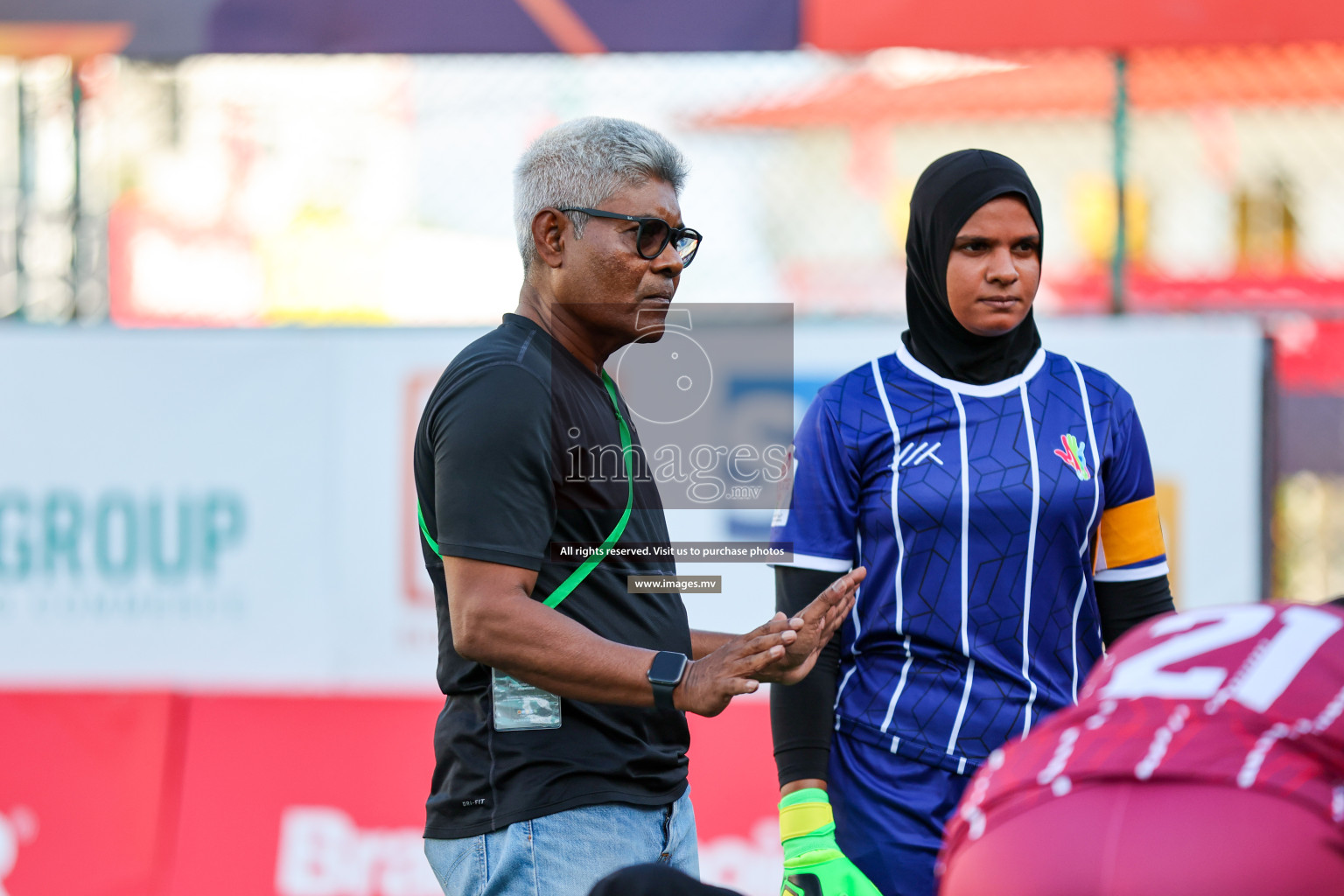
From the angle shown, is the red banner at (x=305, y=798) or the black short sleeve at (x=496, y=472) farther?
the red banner at (x=305, y=798)

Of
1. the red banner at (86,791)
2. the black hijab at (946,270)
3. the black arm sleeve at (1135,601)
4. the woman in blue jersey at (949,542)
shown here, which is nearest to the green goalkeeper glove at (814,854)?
Result: the woman in blue jersey at (949,542)

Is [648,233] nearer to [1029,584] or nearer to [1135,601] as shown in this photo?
[1029,584]

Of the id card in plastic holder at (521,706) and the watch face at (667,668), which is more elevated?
the watch face at (667,668)

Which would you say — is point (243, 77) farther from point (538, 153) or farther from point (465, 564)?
point (465, 564)

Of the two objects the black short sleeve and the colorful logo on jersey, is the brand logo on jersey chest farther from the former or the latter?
the black short sleeve

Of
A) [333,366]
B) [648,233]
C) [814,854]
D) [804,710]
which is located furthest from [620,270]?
[333,366]

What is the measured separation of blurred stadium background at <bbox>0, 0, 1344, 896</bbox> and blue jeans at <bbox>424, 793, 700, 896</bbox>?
1682mm

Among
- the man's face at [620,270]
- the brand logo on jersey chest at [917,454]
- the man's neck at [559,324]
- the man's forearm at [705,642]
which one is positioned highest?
the man's face at [620,270]

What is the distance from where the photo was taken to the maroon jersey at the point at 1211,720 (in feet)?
3.88

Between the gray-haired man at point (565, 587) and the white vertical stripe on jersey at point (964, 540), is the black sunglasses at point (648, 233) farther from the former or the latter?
the white vertical stripe on jersey at point (964, 540)

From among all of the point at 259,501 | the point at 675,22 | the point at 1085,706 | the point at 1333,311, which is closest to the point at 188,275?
the point at 259,501

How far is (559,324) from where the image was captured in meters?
2.04

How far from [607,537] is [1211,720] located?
97 centimetres

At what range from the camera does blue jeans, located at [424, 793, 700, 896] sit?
189 cm
